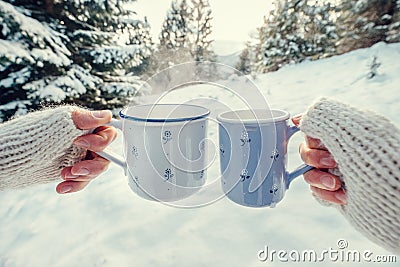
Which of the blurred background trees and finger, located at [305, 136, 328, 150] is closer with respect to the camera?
finger, located at [305, 136, 328, 150]

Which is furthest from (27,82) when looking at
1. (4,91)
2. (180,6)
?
(180,6)

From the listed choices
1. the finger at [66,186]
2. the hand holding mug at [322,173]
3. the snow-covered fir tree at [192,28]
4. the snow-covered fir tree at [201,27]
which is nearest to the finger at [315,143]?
the hand holding mug at [322,173]

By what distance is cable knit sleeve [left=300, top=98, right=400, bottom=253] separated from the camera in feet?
1.37

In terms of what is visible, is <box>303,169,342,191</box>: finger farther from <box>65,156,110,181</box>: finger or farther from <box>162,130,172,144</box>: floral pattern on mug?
<box>65,156,110,181</box>: finger

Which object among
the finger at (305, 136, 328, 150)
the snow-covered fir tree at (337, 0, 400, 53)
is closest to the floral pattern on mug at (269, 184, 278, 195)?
the finger at (305, 136, 328, 150)

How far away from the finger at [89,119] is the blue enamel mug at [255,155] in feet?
0.78

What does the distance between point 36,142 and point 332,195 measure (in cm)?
57

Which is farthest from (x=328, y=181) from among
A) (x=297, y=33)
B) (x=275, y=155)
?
(x=297, y=33)

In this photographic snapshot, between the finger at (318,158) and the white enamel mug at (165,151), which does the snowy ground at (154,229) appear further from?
the finger at (318,158)

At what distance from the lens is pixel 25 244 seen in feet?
3.22

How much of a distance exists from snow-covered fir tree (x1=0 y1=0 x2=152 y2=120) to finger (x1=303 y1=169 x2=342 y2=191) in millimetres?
2397

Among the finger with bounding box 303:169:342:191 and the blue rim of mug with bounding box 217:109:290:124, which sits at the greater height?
the blue rim of mug with bounding box 217:109:290:124

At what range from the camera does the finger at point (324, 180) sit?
0.49m

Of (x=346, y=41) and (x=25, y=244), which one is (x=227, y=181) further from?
(x=346, y=41)
